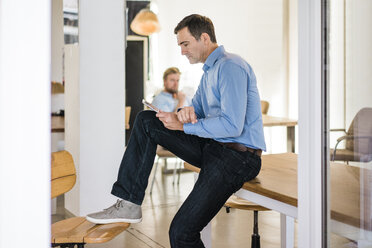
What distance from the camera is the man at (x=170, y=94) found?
6.51m

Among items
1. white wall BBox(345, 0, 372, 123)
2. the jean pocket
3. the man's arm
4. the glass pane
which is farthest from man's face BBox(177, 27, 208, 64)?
white wall BBox(345, 0, 372, 123)

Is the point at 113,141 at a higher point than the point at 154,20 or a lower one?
lower

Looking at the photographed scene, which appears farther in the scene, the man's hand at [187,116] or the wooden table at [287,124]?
the wooden table at [287,124]

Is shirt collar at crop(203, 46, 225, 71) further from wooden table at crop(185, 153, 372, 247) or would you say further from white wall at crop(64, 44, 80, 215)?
white wall at crop(64, 44, 80, 215)

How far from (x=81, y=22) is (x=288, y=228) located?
2.59m

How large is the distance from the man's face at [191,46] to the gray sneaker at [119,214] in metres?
0.85

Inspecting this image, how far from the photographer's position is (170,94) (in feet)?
21.7

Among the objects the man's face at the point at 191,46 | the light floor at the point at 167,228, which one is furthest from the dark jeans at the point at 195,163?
the light floor at the point at 167,228

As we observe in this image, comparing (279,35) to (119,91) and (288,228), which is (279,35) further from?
(288,228)

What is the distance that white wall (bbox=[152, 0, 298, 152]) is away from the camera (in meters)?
8.36

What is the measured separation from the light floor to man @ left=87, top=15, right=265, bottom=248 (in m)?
1.48
